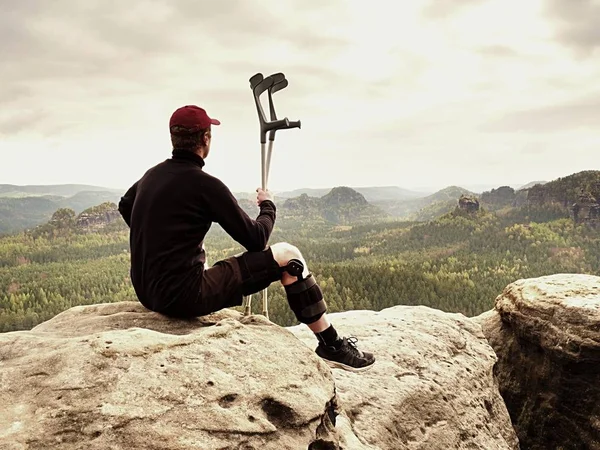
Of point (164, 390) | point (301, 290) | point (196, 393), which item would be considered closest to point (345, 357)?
point (301, 290)

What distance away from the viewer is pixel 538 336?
34.2 ft

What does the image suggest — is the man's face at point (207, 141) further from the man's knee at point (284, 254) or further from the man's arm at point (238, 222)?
the man's knee at point (284, 254)

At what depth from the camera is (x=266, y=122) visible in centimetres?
734

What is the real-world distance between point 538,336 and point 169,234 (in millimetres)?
8869

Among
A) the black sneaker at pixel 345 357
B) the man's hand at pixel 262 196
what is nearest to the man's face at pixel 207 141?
the man's hand at pixel 262 196

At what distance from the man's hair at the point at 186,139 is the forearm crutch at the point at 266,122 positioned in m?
1.67

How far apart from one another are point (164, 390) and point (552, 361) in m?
9.16

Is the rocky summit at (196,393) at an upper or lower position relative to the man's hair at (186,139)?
lower

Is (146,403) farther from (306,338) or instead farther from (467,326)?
(467,326)

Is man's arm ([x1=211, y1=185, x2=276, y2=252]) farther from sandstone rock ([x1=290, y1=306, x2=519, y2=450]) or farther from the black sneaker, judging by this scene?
sandstone rock ([x1=290, y1=306, x2=519, y2=450])

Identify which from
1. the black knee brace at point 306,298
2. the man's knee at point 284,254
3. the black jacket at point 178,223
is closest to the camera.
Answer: the black jacket at point 178,223

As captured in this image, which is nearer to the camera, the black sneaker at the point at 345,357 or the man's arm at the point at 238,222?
the man's arm at the point at 238,222

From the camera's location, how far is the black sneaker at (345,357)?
6762mm

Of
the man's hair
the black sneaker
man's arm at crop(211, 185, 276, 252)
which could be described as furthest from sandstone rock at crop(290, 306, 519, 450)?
the man's hair
